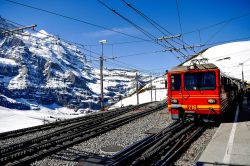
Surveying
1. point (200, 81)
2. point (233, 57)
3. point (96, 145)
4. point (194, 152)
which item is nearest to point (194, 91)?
point (200, 81)

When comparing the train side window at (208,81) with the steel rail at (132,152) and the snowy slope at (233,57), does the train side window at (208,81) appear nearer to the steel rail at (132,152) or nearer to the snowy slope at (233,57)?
the steel rail at (132,152)

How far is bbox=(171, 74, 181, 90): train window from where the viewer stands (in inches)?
527

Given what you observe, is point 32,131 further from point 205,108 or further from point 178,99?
point 205,108

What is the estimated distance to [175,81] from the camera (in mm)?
13484

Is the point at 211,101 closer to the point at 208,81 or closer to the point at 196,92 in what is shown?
the point at 196,92

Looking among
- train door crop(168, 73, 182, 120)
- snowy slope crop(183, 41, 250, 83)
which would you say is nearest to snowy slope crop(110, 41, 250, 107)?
snowy slope crop(183, 41, 250, 83)

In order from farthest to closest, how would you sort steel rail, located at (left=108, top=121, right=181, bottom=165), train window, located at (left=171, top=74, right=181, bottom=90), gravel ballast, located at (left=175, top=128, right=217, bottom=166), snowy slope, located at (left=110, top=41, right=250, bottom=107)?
snowy slope, located at (left=110, top=41, right=250, bottom=107) < train window, located at (left=171, top=74, right=181, bottom=90) < gravel ballast, located at (left=175, top=128, right=217, bottom=166) < steel rail, located at (left=108, top=121, right=181, bottom=165)

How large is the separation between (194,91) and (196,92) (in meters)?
0.12

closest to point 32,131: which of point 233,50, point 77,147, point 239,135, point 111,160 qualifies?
point 77,147

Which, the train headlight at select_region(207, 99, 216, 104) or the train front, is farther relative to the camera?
the train front

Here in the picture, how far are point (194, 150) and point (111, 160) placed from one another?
3492 mm

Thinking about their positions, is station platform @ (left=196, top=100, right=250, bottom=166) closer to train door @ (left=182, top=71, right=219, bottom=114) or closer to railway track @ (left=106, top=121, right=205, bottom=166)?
railway track @ (left=106, top=121, right=205, bottom=166)

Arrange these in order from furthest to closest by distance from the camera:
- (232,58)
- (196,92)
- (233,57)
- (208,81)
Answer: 1. (233,57)
2. (232,58)
3. (196,92)
4. (208,81)

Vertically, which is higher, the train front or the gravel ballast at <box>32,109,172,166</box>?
the train front
